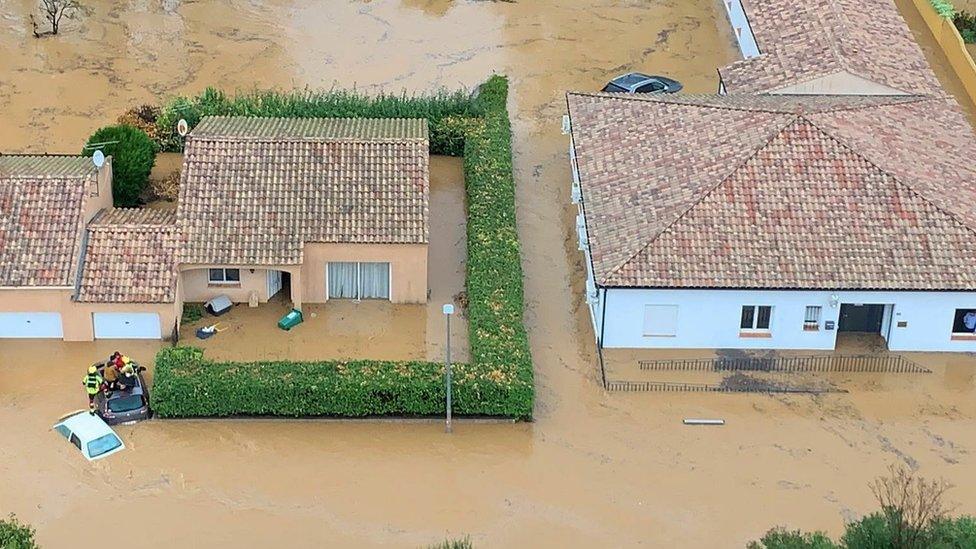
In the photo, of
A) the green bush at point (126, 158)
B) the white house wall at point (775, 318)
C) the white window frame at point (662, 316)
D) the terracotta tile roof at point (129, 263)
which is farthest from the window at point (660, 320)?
the green bush at point (126, 158)

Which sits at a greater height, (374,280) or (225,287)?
(374,280)

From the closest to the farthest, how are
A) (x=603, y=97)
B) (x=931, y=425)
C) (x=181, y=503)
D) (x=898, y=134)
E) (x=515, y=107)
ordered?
(x=181, y=503), (x=931, y=425), (x=898, y=134), (x=603, y=97), (x=515, y=107)

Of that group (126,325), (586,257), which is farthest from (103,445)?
(586,257)

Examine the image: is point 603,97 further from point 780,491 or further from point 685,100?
point 780,491

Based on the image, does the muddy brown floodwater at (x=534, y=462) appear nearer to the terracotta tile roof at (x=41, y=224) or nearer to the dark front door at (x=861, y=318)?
the dark front door at (x=861, y=318)

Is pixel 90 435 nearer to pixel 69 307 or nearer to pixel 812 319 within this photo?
pixel 69 307

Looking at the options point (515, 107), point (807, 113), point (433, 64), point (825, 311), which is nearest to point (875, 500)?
point (825, 311)
